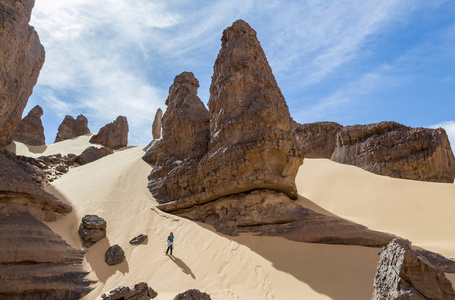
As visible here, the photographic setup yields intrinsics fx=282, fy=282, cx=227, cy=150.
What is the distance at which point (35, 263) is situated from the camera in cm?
877

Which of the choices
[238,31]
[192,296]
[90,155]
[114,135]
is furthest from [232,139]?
[114,135]

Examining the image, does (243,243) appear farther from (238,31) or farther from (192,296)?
(238,31)

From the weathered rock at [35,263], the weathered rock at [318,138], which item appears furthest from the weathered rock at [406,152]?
the weathered rock at [35,263]

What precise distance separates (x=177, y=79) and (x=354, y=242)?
556 inches

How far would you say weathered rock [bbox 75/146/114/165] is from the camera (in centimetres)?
2277

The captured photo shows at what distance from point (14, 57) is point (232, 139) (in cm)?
1158

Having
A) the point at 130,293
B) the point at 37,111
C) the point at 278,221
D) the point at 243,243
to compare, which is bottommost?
the point at 130,293

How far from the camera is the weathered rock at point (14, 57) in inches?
513

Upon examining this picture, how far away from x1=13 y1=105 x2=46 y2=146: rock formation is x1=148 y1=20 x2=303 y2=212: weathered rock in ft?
90.7

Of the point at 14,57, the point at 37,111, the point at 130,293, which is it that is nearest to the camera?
the point at 130,293

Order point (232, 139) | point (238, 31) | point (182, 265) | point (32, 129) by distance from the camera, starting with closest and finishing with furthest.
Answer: point (182, 265), point (232, 139), point (238, 31), point (32, 129)

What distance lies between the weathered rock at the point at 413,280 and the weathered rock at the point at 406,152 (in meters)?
19.6

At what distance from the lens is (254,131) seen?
11594 mm

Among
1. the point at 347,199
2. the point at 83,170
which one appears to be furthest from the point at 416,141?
the point at 83,170
